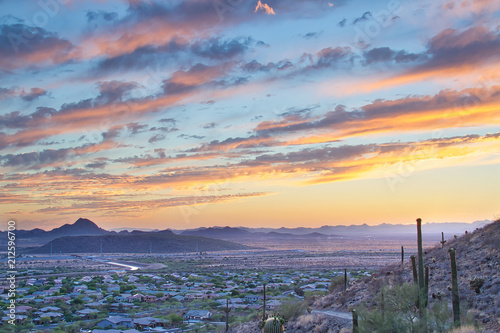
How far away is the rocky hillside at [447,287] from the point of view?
849 inches

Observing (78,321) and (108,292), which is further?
(108,292)

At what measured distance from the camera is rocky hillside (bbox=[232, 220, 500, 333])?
21575mm

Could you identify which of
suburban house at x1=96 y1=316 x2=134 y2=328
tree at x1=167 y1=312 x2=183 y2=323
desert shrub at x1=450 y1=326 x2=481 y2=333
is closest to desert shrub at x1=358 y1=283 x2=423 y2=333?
desert shrub at x1=450 y1=326 x2=481 y2=333

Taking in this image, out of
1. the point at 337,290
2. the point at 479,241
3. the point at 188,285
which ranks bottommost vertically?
the point at 188,285

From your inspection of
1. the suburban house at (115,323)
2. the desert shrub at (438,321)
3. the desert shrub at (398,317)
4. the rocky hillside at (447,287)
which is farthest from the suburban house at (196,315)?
the desert shrub at (438,321)

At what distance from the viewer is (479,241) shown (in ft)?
102

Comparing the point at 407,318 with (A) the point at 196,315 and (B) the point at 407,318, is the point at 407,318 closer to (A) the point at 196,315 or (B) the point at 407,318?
(B) the point at 407,318

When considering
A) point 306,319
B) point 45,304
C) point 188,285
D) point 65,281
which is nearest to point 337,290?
point 306,319

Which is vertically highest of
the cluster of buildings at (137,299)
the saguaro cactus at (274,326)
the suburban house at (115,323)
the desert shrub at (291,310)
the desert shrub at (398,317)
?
the desert shrub at (398,317)

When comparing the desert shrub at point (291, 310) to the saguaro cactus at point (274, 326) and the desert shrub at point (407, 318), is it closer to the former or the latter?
the saguaro cactus at point (274, 326)

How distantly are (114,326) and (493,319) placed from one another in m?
34.8

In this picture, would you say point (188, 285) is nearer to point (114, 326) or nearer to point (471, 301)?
point (114, 326)

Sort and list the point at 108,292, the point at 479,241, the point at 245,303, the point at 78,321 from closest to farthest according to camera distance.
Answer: the point at 479,241, the point at 78,321, the point at 245,303, the point at 108,292

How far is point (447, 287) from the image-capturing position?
25469 millimetres
